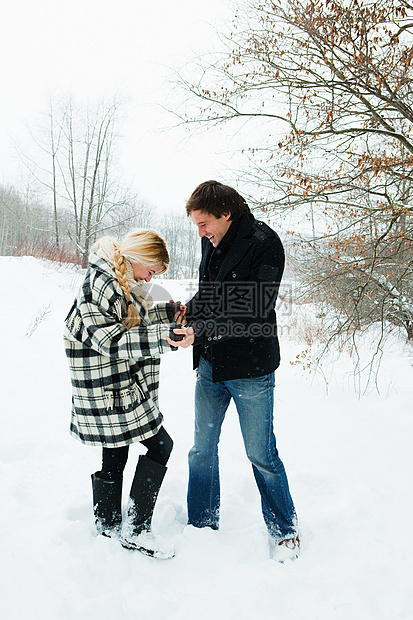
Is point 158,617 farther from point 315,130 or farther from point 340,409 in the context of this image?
point 315,130

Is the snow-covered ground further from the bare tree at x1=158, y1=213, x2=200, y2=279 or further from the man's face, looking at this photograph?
the bare tree at x1=158, y1=213, x2=200, y2=279

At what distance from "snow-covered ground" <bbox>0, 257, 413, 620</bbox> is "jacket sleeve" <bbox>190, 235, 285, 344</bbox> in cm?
110

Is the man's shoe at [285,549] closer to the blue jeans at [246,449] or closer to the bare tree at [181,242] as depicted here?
the blue jeans at [246,449]

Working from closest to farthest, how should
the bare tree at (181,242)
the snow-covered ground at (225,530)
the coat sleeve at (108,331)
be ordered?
the snow-covered ground at (225,530)
the coat sleeve at (108,331)
the bare tree at (181,242)

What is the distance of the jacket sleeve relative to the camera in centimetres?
182

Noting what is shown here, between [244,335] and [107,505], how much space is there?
110 cm

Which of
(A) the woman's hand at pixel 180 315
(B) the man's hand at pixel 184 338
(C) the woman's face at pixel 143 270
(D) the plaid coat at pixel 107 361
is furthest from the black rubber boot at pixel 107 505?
(C) the woman's face at pixel 143 270

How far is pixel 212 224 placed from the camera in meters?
1.94

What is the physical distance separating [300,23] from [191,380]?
4.11 m

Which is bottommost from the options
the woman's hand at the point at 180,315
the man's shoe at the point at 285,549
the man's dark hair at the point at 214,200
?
the man's shoe at the point at 285,549

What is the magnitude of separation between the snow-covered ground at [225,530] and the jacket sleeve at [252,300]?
1102mm

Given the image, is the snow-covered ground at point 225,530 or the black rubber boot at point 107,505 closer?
the snow-covered ground at point 225,530

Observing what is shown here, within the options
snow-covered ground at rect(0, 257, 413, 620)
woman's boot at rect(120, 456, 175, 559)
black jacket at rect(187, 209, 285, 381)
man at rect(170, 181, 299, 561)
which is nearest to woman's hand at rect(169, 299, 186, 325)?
man at rect(170, 181, 299, 561)

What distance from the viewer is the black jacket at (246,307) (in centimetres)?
183
